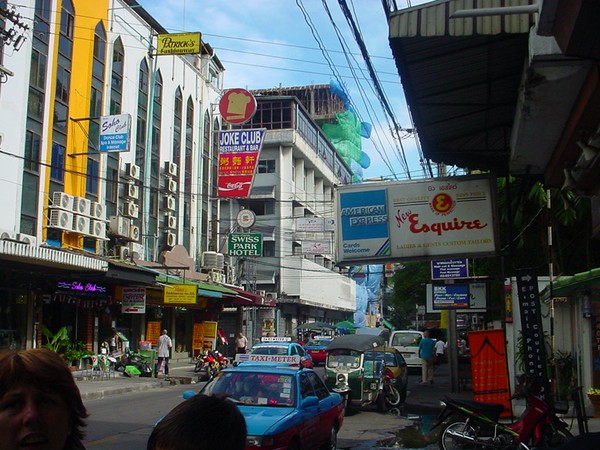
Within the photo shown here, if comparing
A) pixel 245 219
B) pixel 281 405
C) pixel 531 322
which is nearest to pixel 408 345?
pixel 245 219

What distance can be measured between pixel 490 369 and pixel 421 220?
6468mm

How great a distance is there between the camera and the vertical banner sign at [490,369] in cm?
1358

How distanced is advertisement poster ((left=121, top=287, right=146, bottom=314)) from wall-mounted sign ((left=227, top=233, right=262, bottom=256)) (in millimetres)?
12392

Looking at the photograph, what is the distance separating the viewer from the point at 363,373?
16906 millimetres

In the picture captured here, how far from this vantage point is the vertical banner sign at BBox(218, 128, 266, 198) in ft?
111

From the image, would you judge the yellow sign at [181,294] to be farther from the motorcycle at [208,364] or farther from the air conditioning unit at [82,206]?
the air conditioning unit at [82,206]

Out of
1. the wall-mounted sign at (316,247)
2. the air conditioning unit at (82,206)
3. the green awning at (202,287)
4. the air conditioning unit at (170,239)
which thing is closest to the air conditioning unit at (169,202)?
the air conditioning unit at (170,239)

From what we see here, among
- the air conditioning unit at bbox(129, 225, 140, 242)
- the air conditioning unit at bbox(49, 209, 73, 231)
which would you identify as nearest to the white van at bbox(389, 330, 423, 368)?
the air conditioning unit at bbox(129, 225, 140, 242)

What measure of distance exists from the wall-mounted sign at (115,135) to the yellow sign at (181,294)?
240 inches

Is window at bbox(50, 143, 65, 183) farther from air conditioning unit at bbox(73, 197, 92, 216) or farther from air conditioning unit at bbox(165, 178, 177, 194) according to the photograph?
air conditioning unit at bbox(165, 178, 177, 194)

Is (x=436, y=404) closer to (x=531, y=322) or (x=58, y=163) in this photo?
(x=531, y=322)

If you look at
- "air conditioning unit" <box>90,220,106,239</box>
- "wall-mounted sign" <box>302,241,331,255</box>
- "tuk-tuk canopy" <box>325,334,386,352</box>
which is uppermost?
"wall-mounted sign" <box>302,241,331,255</box>

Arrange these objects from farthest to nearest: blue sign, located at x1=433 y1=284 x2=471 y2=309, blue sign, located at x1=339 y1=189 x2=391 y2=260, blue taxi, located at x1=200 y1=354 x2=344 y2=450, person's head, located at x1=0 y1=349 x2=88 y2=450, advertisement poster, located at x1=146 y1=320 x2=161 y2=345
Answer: advertisement poster, located at x1=146 y1=320 x2=161 y2=345 < blue sign, located at x1=433 y1=284 x2=471 y2=309 < blue sign, located at x1=339 y1=189 x2=391 y2=260 < blue taxi, located at x1=200 y1=354 x2=344 y2=450 < person's head, located at x1=0 y1=349 x2=88 y2=450

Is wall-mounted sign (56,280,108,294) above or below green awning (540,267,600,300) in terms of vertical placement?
above
